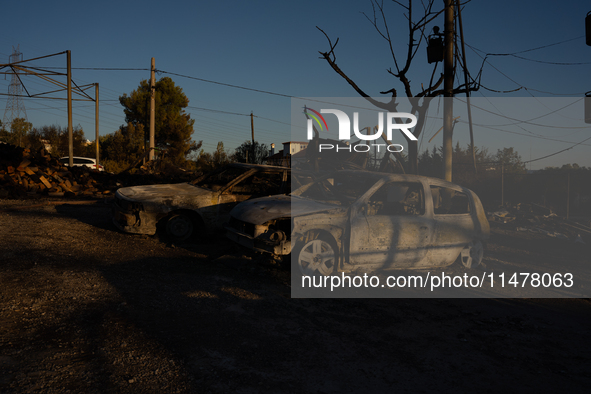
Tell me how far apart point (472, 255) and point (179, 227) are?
5.03m

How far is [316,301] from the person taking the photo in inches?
189

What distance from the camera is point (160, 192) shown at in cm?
749

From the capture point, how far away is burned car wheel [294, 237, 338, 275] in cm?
540

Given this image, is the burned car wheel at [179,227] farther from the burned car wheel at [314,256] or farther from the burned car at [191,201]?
the burned car wheel at [314,256]

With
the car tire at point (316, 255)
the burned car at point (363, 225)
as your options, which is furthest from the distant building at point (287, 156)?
the car tire at point (316, 255)

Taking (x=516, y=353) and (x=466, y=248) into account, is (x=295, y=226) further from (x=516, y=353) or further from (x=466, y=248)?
(x=466, y=248)

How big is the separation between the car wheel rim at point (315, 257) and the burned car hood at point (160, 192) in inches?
109

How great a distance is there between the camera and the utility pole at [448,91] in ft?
32.3

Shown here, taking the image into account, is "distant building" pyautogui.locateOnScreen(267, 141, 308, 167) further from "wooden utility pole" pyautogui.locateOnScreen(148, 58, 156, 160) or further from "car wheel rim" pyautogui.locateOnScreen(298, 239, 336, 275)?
"car wheel rim" pyautogui.locateOnScreen(298, 239, 336, 275)

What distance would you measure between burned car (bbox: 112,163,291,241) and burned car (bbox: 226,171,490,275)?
1.13 metres

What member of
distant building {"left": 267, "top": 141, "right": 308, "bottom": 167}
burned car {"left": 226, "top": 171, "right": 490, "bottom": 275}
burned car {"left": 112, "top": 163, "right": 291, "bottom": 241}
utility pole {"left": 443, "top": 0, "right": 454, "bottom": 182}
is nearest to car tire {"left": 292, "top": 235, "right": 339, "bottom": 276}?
burned car {"left": 226, "top": 171, "right": 490, "bottom": 275}

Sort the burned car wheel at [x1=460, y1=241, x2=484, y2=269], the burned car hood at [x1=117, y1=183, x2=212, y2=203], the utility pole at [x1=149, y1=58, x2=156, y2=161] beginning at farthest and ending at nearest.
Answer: the utility pole at [x1=149, y1=58, x2=156, y2=161] → the burned car hood at [x1=117, y1=183, x2=212, y2=203] → the burned car wheel at [x1=460, y1=241, x2=484, y2=269]

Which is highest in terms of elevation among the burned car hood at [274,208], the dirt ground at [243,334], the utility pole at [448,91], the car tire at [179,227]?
the utility pole at [448,91]

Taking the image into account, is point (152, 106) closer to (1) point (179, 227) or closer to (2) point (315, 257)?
(1) point (179, 227)
